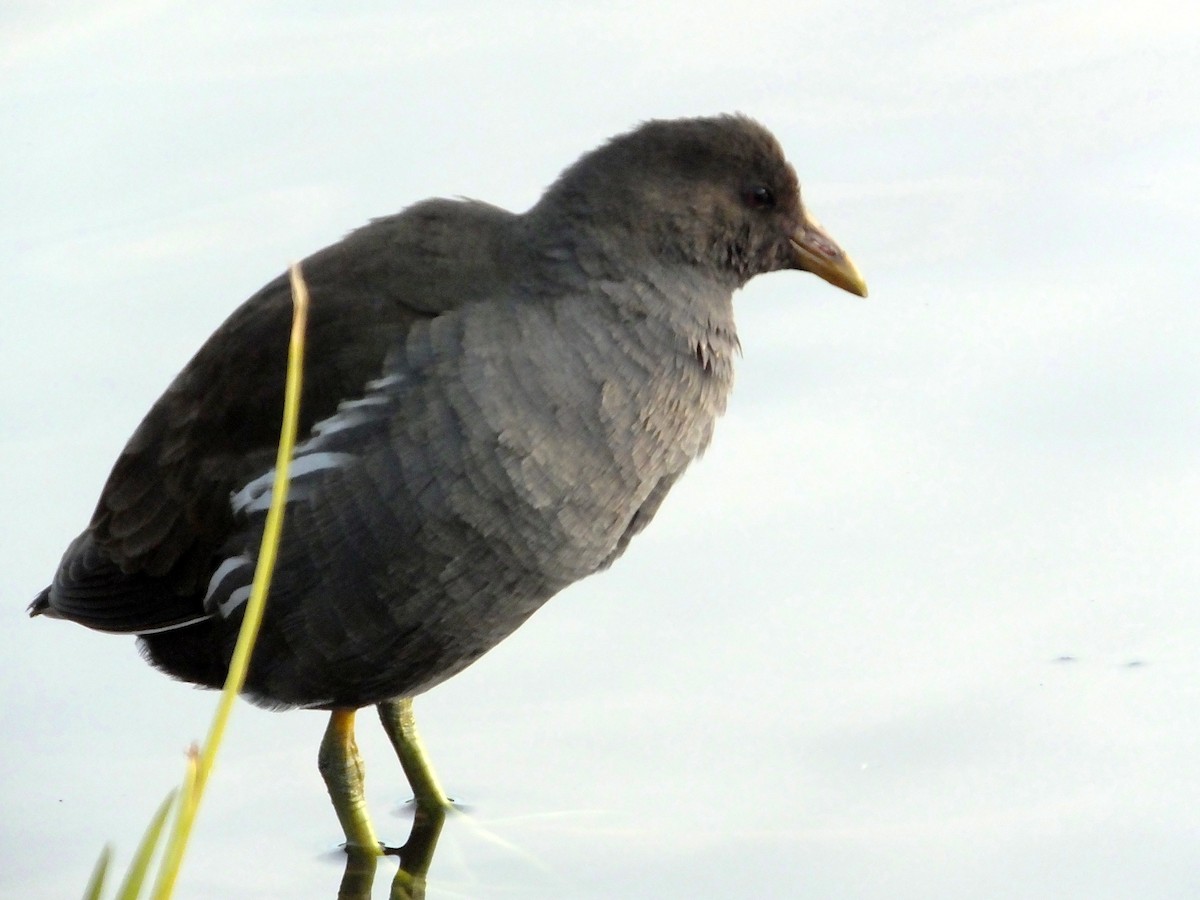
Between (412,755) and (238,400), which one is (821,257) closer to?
(238,400)

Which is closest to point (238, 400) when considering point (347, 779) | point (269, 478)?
point (269, 478)

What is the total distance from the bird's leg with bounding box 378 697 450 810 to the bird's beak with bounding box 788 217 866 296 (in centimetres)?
131

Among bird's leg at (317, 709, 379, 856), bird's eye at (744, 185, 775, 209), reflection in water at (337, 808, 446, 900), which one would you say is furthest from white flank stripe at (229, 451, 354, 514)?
bird's eye at (744, 185, 775, 209)

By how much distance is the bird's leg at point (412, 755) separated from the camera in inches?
150

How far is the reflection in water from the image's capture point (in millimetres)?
3557

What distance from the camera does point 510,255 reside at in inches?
127

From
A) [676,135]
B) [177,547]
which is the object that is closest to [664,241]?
[676,135]

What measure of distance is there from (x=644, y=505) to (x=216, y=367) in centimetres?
90

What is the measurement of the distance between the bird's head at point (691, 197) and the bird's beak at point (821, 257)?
2 cm

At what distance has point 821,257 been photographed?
361 cm

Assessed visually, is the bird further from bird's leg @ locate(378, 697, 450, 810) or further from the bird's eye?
bird's leg @ locate(378, 697, 450, 810)

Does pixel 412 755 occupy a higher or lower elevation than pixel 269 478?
lower

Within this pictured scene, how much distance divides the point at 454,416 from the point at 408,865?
45.8 inches

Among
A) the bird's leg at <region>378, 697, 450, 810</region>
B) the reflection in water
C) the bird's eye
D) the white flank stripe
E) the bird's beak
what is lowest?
the reflection in water
